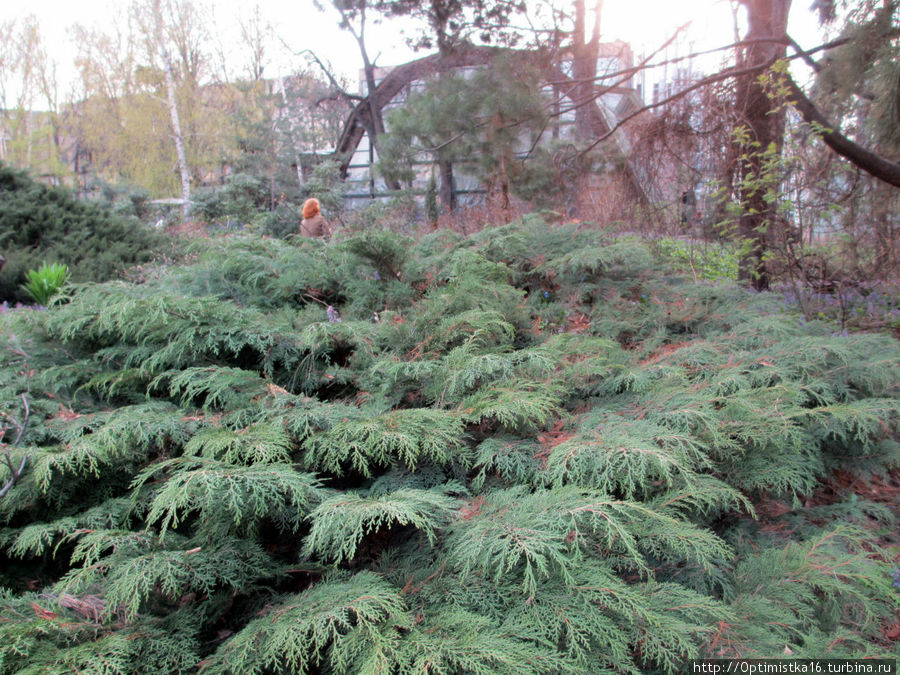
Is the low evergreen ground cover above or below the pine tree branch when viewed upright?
below

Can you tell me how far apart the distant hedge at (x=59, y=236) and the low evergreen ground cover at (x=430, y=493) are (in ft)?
17.7

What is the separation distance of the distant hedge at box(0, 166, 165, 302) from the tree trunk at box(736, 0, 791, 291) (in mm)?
7642

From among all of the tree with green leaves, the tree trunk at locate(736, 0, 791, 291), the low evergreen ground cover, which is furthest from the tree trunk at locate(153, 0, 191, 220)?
the low evergreen ground cover

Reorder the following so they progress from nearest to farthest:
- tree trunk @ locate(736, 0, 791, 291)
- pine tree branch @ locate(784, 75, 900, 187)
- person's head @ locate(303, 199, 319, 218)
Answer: pine tree branch @ locate(784, 75, 900, 187) < tree trunk @ locate(736, 0, 791, 291) < person's head @ locate(303, 199, 319, 218)

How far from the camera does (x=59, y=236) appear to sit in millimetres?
8180

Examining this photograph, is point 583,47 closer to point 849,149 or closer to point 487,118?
point 487,118

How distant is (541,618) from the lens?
133cm

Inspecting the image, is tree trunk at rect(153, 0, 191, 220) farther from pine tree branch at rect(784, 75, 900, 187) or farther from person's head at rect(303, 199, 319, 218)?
pine tree branch at rect(784, 75, 900, 187)

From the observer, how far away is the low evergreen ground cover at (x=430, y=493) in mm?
1301

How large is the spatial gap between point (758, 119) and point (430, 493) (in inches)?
208

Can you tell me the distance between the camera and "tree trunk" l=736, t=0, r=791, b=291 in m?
4.75

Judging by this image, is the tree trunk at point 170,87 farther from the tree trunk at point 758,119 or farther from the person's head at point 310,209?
the tree trunk at point 758,119

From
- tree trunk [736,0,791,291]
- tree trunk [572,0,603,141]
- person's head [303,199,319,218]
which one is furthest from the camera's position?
tree trunk [572,0,603,141]

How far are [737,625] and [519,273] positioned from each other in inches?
105
